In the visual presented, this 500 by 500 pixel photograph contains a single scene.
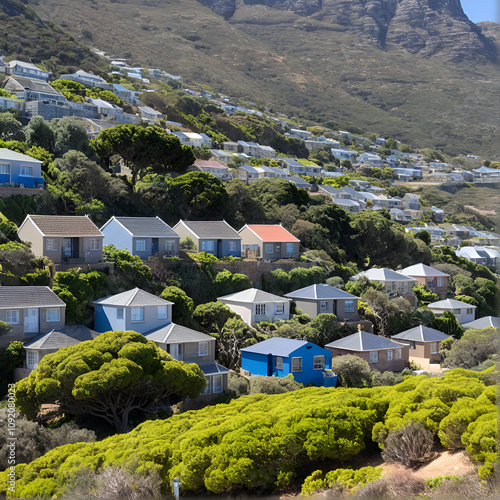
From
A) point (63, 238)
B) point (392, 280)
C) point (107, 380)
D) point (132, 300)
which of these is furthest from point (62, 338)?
point (392, 280)

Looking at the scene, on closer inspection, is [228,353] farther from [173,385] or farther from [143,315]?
[173,385]

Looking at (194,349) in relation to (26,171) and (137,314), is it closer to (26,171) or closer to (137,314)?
(137,314)

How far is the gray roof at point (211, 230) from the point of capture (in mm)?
42750

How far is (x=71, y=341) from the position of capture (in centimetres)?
2770

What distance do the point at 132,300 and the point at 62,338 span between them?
4176mm

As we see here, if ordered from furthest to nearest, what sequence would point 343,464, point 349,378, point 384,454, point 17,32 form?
point 17,32
point 349,378
point 343,464
point 384,454

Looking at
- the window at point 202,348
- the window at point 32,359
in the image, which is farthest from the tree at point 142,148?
the window at point 32,359

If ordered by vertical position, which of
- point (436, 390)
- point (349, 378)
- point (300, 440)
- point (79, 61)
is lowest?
point (349, 378)

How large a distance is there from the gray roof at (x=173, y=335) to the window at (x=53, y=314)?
13.5 ft

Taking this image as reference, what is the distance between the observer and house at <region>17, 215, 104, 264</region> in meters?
32.4

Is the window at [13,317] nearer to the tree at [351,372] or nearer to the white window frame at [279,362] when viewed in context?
the white window frame at [279,362]

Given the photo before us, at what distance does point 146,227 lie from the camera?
128ft

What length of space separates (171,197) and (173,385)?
79.4ft

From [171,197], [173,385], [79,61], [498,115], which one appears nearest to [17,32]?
[79,61]
